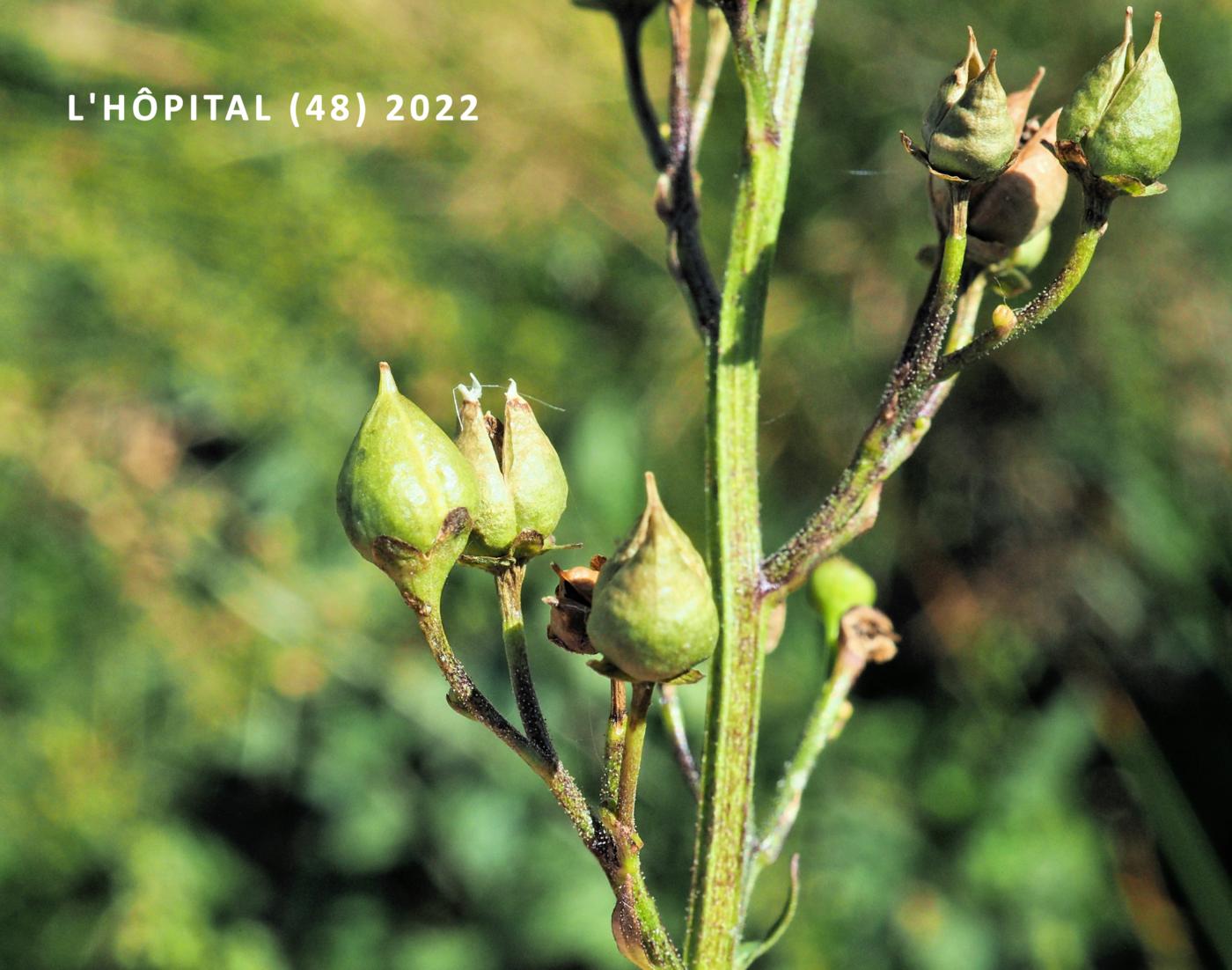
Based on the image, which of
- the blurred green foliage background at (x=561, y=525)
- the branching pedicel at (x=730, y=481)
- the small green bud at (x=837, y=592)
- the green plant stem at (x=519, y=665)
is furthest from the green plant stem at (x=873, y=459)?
the blurred green foliage background at (x=561, y=525)

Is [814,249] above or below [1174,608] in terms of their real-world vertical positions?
above

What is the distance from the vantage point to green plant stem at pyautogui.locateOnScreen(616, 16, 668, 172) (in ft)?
4.74

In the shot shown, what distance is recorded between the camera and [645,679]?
102 cm

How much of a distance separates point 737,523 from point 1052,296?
351 mm

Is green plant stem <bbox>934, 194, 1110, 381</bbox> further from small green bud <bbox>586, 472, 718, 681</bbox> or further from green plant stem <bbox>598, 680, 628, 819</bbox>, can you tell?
green plant stem <bbox>598, 680, 628, 819</bbox>

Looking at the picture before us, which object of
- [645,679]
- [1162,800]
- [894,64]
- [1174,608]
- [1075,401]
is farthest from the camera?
[894,64]

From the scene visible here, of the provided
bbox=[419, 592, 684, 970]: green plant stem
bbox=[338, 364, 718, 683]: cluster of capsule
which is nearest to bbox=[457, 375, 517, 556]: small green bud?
bbox=[338, 364, 718, 683]: cluster of capsule

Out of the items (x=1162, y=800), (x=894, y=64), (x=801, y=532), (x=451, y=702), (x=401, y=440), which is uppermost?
(x=894, y=64)

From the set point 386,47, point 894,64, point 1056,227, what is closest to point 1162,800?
point 1056,227

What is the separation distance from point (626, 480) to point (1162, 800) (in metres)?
1.63

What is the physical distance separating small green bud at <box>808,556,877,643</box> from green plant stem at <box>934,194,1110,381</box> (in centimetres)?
47

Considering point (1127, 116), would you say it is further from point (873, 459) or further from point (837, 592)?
point (837, 592)

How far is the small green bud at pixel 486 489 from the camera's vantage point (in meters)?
1.16

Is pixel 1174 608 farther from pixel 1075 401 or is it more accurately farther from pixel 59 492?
pixel 59 492
